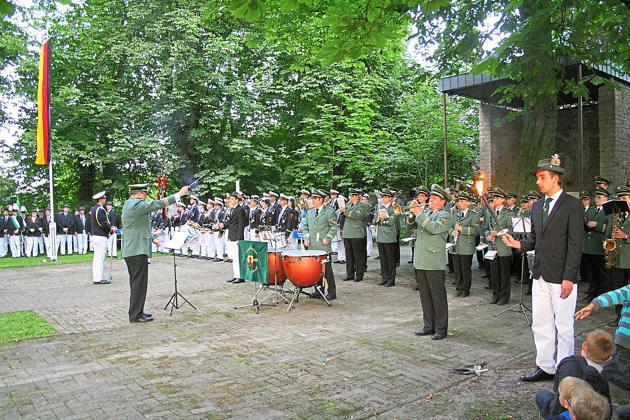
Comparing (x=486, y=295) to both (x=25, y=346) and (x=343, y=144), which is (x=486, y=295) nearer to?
(x=25, y=346)

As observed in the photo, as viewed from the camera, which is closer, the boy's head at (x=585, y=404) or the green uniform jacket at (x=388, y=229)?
the boy's head at (x=585, y=404)

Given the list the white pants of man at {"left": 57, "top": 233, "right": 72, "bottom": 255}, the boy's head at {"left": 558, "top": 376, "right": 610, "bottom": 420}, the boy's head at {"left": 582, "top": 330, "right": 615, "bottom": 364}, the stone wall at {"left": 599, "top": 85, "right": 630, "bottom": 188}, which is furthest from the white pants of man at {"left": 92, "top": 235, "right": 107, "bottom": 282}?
the stone wall at {"left": 599, "top": 85, "right": 630, "bottom": 188}

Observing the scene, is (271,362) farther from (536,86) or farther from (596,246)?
(596,246)

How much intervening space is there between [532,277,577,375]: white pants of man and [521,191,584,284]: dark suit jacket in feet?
0.50

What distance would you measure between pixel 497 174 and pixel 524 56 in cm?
1179

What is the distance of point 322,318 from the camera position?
8.95m

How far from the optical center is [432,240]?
7691mm

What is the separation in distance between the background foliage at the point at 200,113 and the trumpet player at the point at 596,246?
42.9 feet

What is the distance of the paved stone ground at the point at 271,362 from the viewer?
201 inches

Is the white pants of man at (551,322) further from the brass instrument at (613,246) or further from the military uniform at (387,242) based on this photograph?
the military uniform at (387,242)

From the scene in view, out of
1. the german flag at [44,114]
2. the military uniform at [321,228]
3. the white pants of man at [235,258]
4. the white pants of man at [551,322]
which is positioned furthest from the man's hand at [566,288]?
the german flag at [44,114]

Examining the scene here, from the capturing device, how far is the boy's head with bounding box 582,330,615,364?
157 inches

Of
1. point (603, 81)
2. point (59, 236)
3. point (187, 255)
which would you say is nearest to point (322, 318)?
point (603, 81)

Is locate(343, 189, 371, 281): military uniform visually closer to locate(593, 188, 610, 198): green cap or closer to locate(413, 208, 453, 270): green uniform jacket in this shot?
locate(593, 188, 610, 198): green cap
